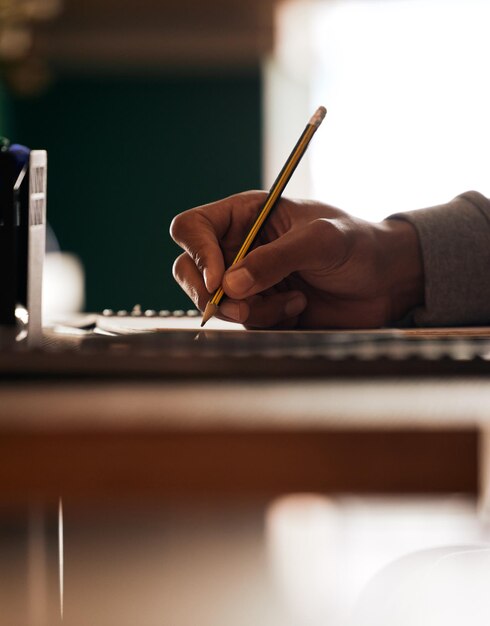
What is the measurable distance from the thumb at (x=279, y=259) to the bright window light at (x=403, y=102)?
2.87 metres

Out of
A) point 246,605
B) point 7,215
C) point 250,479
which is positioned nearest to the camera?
point 250,479

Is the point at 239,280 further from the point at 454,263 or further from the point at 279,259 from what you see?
the point at 454,263

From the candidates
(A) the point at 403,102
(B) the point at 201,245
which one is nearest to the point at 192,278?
(B) the point at 201,245

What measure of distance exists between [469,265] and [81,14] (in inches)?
128

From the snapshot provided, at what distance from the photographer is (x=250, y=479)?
0.25 metres

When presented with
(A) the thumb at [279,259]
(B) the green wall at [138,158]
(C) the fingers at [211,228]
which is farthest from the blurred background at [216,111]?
(A) the thumb at [279,259]

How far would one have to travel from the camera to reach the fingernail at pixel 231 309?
1.71 ft

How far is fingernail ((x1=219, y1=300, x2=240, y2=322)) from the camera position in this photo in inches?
20.5

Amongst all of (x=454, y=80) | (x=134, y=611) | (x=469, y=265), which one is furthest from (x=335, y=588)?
(x=454, y=80)

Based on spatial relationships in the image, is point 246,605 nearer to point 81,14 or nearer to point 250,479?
point 250,479

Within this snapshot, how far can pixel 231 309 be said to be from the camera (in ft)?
1.72

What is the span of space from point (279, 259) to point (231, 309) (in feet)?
0.21

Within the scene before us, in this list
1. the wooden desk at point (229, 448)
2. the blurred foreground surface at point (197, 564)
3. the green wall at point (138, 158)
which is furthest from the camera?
the green wall at point (138, 158)

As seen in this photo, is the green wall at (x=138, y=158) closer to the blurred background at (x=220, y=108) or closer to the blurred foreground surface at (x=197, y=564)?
the blurred background at (x=220, y=108)
